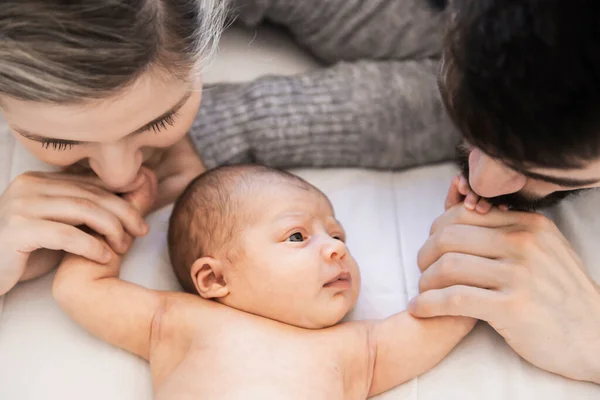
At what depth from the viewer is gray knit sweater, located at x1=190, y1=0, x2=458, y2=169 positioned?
3.86ft

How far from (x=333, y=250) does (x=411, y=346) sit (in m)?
0.18

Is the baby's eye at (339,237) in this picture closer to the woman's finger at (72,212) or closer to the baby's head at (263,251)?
the baby's head at (263,251)

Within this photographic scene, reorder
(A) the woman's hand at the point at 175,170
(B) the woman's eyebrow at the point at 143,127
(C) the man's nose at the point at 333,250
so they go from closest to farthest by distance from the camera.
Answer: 1. (B) the woman's eyebrow at the point at 143,127
2. (C) the man's nose at the point at 333,250
3. (A) the woman's hand at the point at 175,170

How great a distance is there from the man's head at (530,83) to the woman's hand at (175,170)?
1.79ft

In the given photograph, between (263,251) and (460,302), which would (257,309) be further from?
(460,302)

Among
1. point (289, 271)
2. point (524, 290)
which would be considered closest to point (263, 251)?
point (289, 271)

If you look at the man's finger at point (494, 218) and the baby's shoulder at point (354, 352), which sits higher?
the man's finger at point (494, 218)

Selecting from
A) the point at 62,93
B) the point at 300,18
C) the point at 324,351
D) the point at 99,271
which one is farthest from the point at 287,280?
the point at 300,18

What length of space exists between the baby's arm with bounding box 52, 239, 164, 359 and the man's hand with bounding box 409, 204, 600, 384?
1.28 ft

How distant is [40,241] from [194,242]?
0.22 metres

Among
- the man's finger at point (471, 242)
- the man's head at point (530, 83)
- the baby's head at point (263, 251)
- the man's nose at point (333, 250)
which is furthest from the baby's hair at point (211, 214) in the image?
the man's head at point (530, 83)

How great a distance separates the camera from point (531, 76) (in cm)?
63

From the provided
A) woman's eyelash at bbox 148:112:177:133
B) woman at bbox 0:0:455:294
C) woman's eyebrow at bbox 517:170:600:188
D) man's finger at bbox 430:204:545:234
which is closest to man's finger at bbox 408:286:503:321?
man's finger at bbox 430:204:545:234

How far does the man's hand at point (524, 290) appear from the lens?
0.93 meters
